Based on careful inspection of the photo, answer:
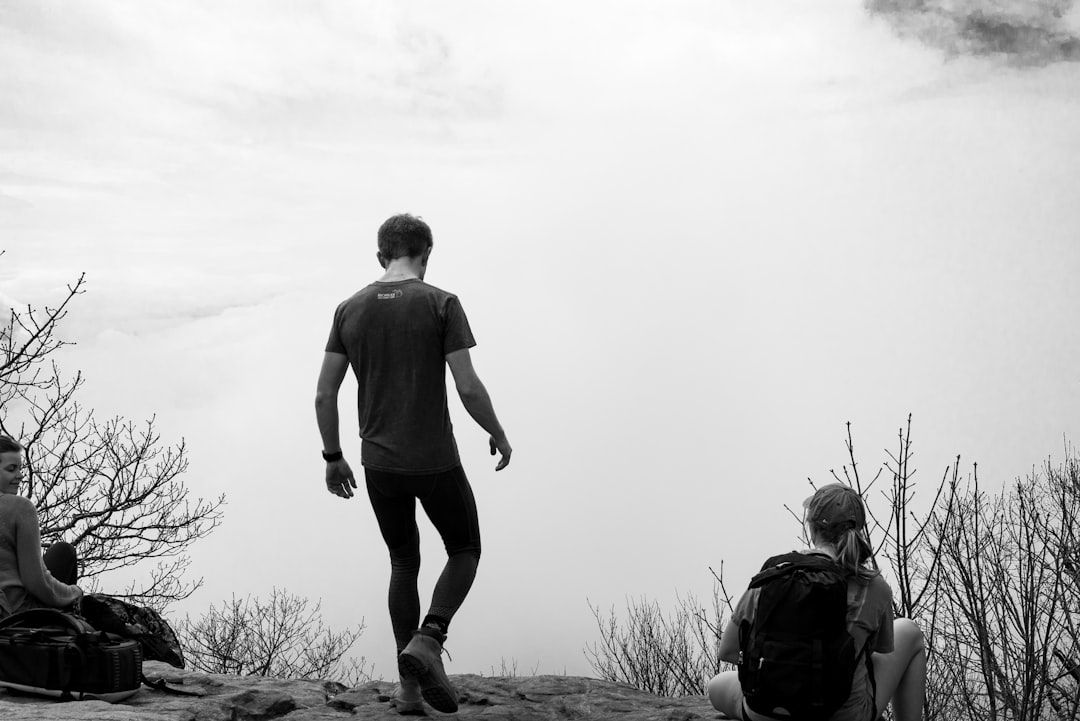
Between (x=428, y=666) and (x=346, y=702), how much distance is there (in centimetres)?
94

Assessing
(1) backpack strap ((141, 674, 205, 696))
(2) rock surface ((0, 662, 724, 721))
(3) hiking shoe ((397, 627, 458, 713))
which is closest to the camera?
(3) hiking shoe ((397, 627, 458, 713))

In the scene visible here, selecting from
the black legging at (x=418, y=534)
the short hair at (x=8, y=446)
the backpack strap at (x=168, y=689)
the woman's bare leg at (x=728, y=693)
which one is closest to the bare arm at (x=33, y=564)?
the short hair at (x=8, y=446)

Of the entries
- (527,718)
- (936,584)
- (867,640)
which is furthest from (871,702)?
(936,584)

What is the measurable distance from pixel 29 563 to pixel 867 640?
3.83 metres

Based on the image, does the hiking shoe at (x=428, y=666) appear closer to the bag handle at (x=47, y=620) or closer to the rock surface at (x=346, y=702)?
the rock surface at (x=346, y=702)

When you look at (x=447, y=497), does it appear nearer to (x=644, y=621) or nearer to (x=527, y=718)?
(x=527, y=718)

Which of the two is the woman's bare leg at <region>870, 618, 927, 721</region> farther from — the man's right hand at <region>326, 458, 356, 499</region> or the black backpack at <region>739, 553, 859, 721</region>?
the man's right hand at <region>326, 458, 356, 499</region>

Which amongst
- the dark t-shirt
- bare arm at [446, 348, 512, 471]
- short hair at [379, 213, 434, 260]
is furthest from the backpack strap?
short hair at [379, 213, 434, 260]

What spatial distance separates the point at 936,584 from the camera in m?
5.76

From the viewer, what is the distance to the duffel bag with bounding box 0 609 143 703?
15.9ft

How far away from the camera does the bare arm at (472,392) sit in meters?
4.60

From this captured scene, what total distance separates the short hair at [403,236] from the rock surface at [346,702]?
2.13 meters

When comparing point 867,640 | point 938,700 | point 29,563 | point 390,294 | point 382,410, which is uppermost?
point 390,294

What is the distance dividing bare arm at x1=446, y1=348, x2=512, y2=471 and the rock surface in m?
1.34
